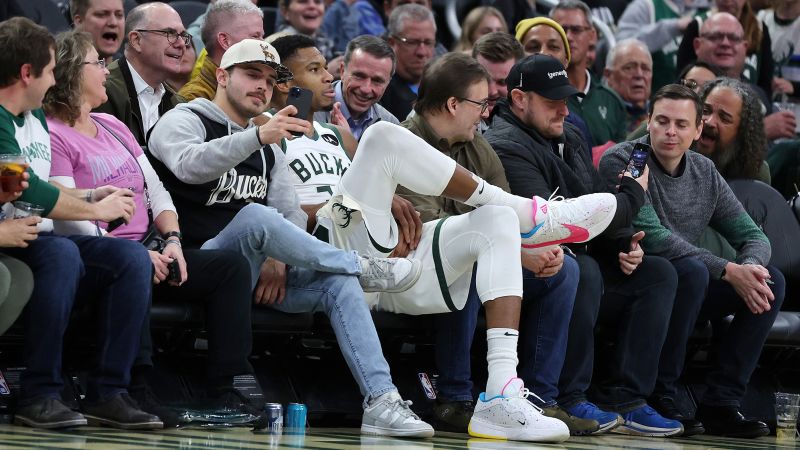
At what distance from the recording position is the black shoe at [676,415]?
6.36 metres

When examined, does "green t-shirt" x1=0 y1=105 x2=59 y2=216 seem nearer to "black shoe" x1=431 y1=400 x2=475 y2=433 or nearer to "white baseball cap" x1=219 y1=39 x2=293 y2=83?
"white baseball cap" x1=219 y1=39 x2=293 y2=83

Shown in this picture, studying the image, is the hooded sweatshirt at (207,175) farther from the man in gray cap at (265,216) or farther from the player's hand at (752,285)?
the player's hand at (752,285)

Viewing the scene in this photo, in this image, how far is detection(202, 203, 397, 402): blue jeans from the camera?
5211 millimetres

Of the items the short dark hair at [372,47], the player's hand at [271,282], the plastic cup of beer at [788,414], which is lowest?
the plastic cup of beer at [788,414]

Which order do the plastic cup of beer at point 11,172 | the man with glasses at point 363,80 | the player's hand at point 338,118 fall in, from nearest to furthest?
the plastic cup of beer at point 11,172 < the player's hand at point 338,118 < the man with glasses at point 363,80

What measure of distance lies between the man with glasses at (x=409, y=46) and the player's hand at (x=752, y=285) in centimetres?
245

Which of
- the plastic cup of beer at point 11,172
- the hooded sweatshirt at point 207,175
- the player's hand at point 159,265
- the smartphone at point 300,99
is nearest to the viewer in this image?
the plastic cup of beer at point 11,172

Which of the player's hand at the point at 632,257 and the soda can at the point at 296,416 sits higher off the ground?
the player's hand at the point at 632,257

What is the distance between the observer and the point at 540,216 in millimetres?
5504

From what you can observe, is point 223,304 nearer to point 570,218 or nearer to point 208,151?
point 208,151

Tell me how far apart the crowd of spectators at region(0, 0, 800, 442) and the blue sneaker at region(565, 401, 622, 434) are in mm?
10

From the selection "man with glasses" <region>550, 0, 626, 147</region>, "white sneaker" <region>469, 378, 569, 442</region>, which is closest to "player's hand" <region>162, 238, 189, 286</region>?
"white sneaker" <region>469, 378, 569, 442</region>

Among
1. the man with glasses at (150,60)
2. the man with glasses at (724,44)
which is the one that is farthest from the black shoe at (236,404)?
the man with glasses at (724,44)

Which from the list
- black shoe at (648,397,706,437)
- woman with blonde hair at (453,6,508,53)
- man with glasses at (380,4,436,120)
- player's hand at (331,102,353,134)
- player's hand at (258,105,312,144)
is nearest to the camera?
player's hand at (258,105,312,144)
